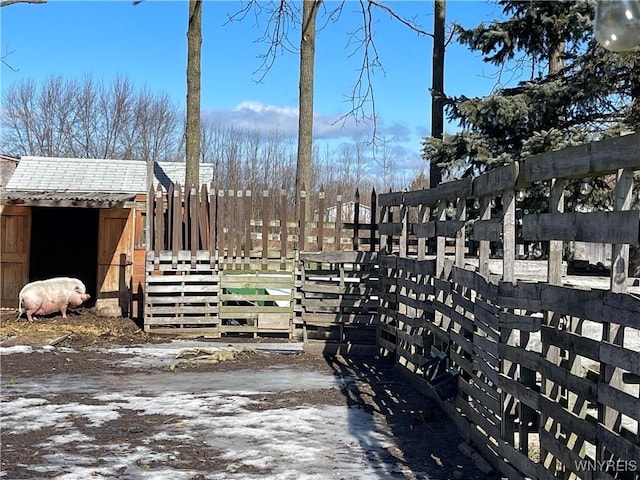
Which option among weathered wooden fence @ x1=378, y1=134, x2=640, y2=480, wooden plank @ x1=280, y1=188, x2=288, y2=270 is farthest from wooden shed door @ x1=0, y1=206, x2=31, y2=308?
weathered wooden fence @ x1=378, y1=134, x2=640, y2=480

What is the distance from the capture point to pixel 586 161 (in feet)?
12.7

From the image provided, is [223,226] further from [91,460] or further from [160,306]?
[91,460]

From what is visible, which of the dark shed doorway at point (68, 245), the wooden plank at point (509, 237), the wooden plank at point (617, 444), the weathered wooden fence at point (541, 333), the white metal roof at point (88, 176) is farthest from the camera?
the dark shed doorway at point (68, 245)

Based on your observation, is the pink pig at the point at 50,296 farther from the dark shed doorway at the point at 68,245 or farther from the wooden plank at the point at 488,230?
the wooden plank at the point at 488,230

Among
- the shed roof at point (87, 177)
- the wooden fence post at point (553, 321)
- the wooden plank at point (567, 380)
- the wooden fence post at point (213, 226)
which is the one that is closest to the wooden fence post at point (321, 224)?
the wooden fence post at point (213, 226)

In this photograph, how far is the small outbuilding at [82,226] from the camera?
14037mm

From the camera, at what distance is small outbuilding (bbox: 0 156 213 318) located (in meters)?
14.0

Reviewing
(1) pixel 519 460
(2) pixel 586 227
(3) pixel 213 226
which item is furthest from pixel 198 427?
(3) pixel 213 226

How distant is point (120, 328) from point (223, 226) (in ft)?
8.38

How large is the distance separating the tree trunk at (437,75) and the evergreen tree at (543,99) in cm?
210

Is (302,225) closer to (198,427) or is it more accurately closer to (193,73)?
(193,73)

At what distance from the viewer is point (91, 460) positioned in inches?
218

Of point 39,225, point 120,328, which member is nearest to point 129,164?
point 39,225

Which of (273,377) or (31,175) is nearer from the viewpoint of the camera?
(273,377)
